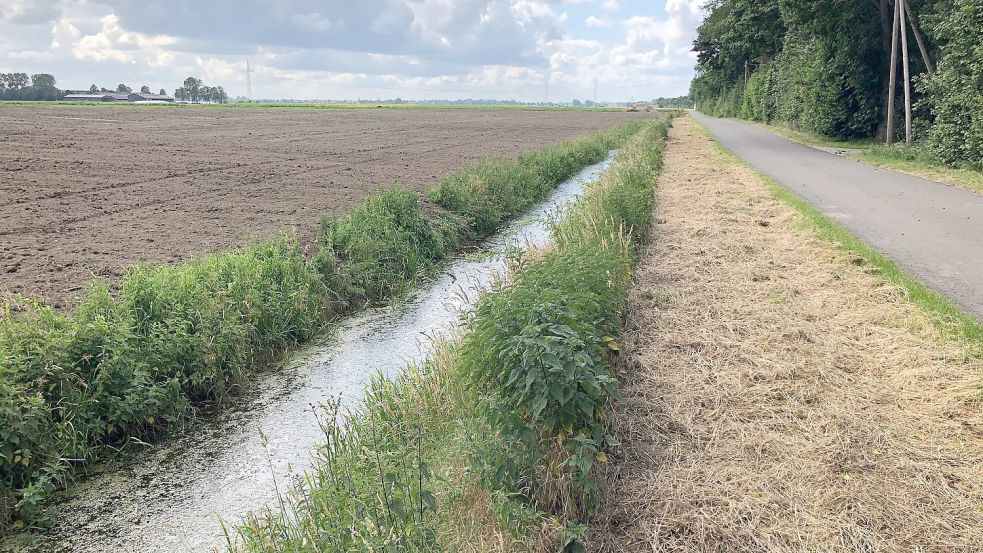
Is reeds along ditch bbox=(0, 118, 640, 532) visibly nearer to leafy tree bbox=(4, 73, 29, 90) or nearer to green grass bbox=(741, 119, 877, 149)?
green grass bbox=(741, 119, 877, 149)

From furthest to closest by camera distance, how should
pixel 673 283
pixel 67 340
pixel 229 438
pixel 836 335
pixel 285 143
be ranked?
pixel 285 143, pixel 673 283, pixel 836 335, pixel 229 438, pixel 67 340

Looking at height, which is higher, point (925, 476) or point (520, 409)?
point (520, 409)

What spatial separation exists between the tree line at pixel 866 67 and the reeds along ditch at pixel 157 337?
14.8 metres

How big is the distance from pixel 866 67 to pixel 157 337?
94.1 ft

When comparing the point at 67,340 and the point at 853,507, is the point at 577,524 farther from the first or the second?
the point at 67,340

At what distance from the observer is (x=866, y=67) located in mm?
26266

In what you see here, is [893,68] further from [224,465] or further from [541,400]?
[224,465]

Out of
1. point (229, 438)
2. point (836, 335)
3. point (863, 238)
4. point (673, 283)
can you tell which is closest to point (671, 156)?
point (863, 238)

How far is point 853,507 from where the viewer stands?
149 inches

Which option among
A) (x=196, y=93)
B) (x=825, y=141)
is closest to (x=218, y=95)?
(x=196, y=93)

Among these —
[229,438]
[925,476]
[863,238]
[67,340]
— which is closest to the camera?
[925,476]


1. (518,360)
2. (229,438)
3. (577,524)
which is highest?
(518,360)

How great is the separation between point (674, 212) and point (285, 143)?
72.7 ft

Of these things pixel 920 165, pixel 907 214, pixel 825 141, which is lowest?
pixel 907 214
